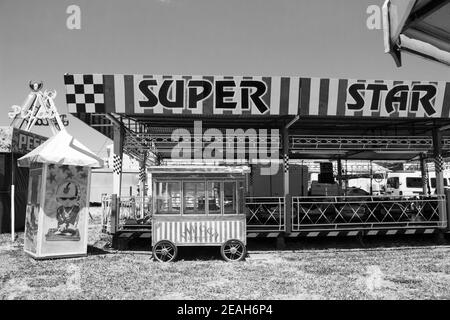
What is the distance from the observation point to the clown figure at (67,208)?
998cm

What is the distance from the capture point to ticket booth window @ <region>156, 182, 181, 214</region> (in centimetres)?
968

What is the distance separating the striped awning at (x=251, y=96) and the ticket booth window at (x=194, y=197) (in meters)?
2.43

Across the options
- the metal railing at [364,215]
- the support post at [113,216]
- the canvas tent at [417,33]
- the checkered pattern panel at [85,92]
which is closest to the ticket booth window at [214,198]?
the metal railing at [364,215]

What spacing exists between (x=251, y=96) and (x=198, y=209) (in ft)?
12.1

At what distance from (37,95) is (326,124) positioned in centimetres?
1555

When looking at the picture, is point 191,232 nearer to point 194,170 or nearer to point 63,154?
point 194,170

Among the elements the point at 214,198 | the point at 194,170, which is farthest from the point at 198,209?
the point at 194,170

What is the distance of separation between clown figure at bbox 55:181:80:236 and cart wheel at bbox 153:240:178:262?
2328mm

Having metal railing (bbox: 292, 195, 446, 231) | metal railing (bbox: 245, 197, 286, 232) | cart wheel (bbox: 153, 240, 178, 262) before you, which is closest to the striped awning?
metal railing (bbox: 292, 195, 446, 231)

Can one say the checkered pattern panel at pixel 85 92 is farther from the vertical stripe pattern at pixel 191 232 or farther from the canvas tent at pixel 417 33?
the canvas tent at pixel 417 33

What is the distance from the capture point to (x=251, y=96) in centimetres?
1104

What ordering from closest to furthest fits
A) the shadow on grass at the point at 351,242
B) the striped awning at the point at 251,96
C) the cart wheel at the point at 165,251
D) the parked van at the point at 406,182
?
1. the cart wheel at the point at 165,251
2. the striped awning at the point at 251,96
3. the shadow on grass at the point at 351,242
4. the parked van at the point at 406,182

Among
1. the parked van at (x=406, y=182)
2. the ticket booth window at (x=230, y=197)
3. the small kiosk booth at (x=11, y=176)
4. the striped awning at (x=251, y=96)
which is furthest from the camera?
the parked van at (x=406, y=182)
